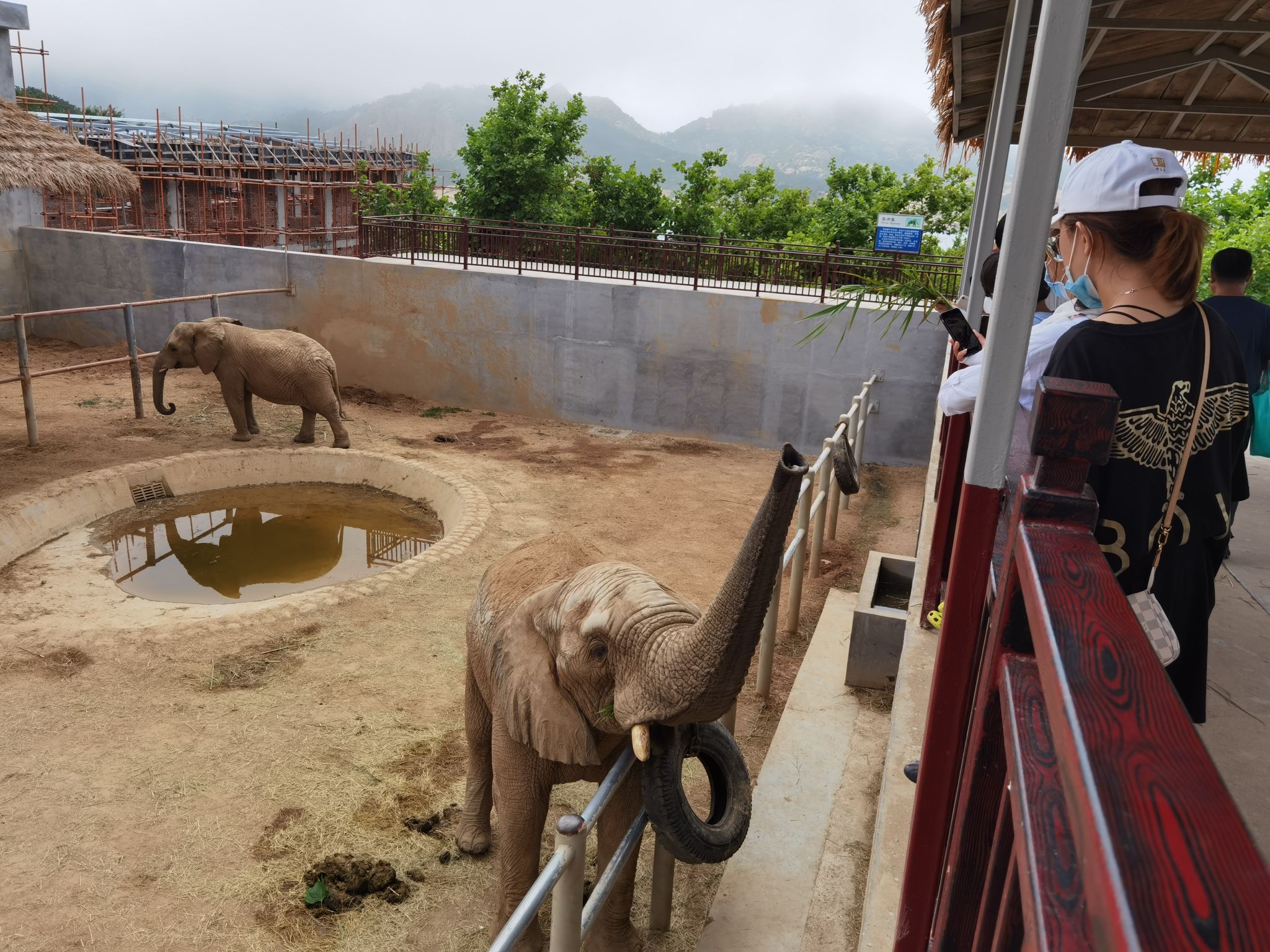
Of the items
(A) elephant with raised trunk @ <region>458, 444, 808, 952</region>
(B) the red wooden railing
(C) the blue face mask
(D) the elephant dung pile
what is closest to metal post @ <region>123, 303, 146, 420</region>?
(D) the elephant dung pile

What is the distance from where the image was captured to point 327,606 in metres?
7.00

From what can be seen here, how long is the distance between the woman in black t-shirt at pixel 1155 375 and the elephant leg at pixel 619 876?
206 cm

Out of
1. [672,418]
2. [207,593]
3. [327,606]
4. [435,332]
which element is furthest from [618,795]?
[435,332]

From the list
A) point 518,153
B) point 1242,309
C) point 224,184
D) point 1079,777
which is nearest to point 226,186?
point 224,184

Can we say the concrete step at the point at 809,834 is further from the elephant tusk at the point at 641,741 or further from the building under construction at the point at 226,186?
the building under construction at the point at 226,186

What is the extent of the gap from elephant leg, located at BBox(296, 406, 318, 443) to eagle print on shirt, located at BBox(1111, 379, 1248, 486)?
10606mm

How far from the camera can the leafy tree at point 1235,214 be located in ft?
30.7

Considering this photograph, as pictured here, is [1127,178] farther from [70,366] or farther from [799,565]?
[70,366]

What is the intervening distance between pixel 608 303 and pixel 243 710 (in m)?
8.51

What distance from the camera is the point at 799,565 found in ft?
21.3

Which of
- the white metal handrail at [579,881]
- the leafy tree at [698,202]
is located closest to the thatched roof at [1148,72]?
the white metal handrail at [579,881]

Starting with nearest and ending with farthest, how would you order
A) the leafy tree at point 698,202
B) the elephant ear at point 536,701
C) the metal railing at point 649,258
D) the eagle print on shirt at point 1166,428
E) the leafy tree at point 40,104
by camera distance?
1. the eagle print on shirt at point 1166,428
2. the elephant ear at point 536,701
3. the metal railing at point 649,258
4. the leafy tree at point 40,104
5. the leafy tree at point 698,202

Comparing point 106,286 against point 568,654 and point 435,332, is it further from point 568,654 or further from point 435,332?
point 568,654

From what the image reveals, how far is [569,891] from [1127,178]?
2.10 meters
